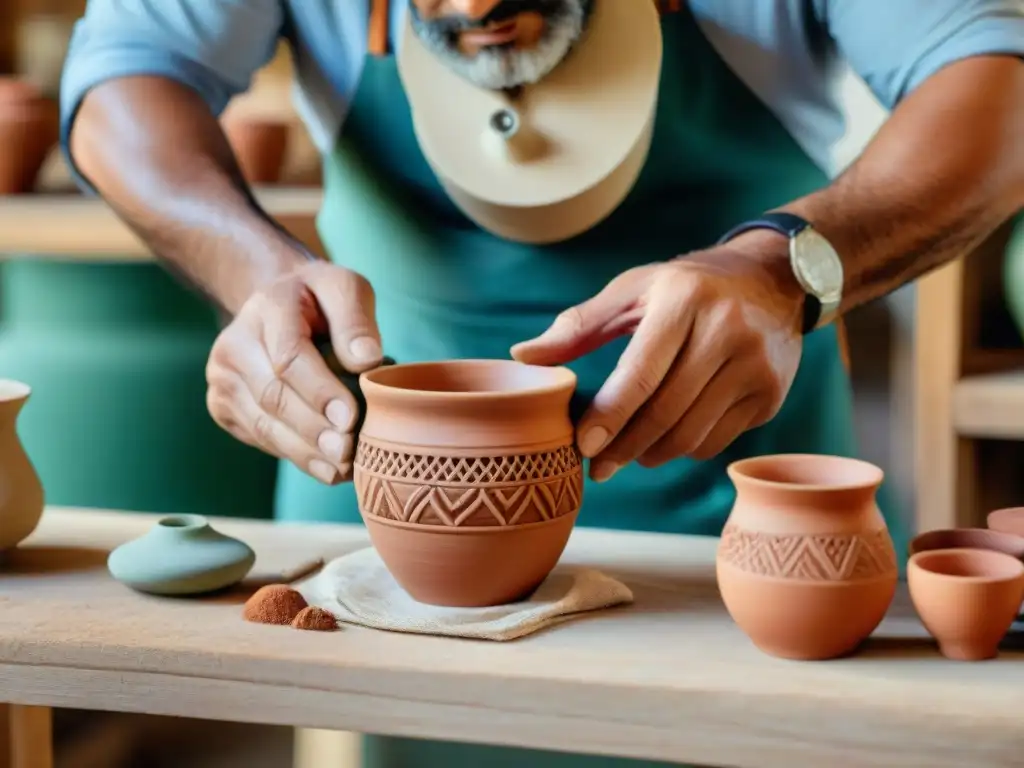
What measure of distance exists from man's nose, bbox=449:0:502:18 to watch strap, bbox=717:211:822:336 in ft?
1.08

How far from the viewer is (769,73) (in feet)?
4.33

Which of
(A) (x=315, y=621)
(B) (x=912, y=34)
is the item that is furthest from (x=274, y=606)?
(B) (x=912, y=34)

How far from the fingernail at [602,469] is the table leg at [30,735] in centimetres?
49

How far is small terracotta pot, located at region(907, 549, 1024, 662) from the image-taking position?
0.83m

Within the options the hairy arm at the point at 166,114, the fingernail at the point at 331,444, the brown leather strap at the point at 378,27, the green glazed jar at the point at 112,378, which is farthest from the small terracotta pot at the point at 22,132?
the fingernail at the point at 331,444

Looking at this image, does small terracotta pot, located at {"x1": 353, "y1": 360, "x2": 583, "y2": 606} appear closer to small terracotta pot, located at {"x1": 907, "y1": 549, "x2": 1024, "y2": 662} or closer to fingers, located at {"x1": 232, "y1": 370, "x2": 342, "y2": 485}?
fingers, located at {"x1": 232, "y1": 370, "x2": 342, "y2": 485}

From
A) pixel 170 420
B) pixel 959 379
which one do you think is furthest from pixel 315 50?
pixel 959 379

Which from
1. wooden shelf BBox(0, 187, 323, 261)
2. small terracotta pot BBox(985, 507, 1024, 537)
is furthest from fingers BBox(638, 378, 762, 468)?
wooden shelf BBox(0, 187, 323, 261)

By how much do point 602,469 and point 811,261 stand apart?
0.27m

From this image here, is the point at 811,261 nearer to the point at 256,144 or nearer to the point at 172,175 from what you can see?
the point at 172,175

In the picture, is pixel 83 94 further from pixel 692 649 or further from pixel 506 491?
pixel 692 649

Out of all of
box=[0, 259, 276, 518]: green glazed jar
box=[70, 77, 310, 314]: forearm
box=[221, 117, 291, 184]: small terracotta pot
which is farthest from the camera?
box=[221, 117, 291, 184]: small terracotta pot

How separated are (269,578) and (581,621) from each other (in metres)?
0.27

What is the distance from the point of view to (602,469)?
0.99 metres
